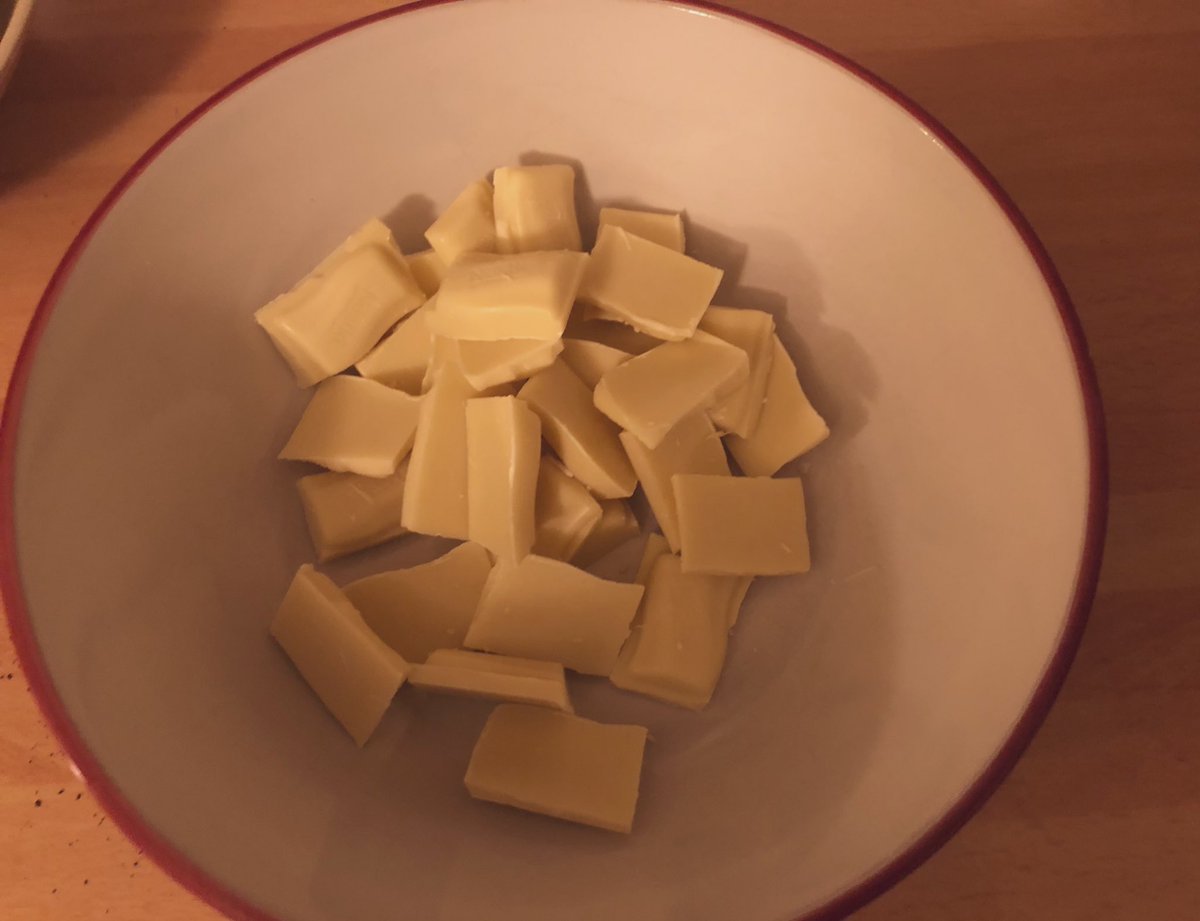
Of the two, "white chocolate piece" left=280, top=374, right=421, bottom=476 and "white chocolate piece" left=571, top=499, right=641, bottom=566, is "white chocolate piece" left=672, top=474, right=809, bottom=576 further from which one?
"white chocolate piece" left=280, top=374, right=421, bottom=476

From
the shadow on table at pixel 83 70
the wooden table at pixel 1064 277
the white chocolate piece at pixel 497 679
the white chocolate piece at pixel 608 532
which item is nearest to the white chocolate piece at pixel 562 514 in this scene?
the white chocolate piece at pixel 608 532

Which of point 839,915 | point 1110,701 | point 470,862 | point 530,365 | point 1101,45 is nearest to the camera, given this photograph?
point 839,915

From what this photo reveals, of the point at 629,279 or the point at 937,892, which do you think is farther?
the point at 629,279

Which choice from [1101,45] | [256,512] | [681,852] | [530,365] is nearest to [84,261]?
[256,512]

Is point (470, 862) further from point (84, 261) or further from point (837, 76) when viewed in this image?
point (837, 76)

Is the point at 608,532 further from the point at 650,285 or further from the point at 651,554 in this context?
the point at 650,285

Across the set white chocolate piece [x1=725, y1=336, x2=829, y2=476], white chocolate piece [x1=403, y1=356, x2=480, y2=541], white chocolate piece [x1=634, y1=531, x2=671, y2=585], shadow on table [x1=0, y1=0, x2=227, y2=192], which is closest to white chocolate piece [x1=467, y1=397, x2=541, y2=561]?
white chocolate piece [x1=403, y1=356, x2=480, y2=541]

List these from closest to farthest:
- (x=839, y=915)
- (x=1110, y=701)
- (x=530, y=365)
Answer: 1. (x=839, y=915)
2. (x=1110, y=701)
3. (x=530, y=365)
